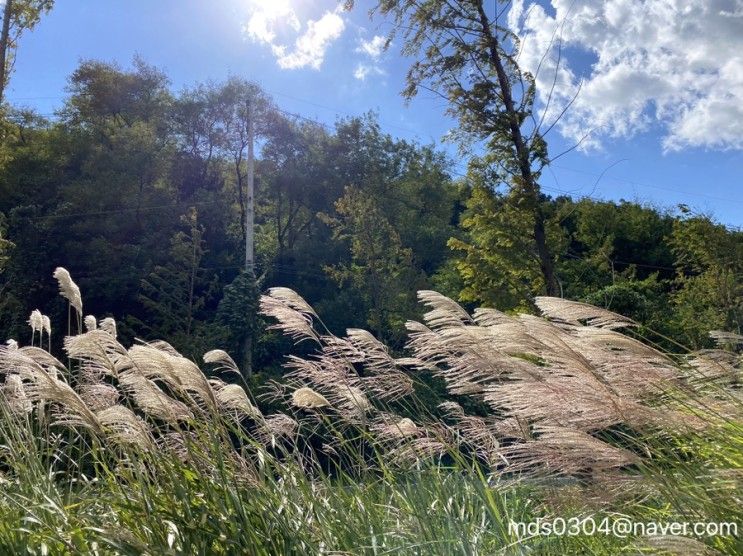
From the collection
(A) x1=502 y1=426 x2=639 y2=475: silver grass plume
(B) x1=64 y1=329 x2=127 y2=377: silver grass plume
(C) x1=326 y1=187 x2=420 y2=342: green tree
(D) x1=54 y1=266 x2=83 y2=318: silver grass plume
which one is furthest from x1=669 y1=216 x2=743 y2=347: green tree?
(B) x1=64 y1=329 x2=127 y2=377: silver grass plume

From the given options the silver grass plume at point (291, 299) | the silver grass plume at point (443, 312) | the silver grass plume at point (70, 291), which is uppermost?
the silver grass plume at point (70, 291)

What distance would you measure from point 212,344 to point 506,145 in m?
9.17

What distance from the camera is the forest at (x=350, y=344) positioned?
2139 millimetres

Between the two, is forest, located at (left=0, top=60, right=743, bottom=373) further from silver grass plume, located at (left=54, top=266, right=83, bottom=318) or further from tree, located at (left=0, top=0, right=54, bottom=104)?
silver grass plume, located at (left=54, top=266, right=83, bottom=318)

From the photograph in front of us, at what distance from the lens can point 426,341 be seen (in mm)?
2924

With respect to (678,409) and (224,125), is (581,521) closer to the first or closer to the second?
(678,409)

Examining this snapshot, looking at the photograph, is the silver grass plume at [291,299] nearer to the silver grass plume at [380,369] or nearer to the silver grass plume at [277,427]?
the silver grass plume at [380,369]

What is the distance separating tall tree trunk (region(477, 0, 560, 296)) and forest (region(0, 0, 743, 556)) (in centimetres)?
5

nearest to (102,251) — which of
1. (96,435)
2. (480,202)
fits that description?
(480,202)

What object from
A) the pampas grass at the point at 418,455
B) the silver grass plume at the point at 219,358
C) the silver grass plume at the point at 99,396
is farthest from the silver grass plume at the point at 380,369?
the silver grass plume at the point at 99,396

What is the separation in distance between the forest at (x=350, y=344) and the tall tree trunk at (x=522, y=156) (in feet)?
0.16

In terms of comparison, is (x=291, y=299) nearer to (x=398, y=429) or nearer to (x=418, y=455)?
(x=398, y=429)

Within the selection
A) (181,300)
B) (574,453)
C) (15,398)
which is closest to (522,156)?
(15,398)

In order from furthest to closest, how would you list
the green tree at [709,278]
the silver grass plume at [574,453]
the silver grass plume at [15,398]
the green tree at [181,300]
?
the green tree at [181,300]
the green tree at [709,278]
the silver grass plume at [15,398]
the silver grass plume at [574,453]
